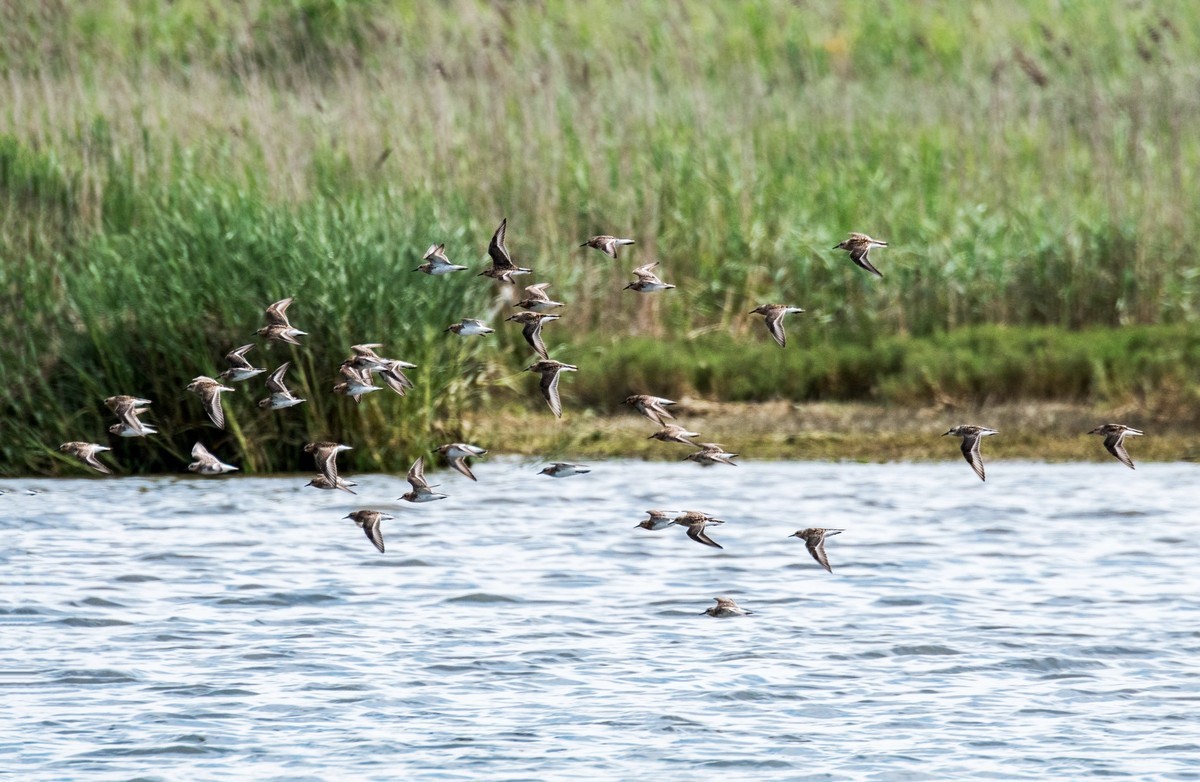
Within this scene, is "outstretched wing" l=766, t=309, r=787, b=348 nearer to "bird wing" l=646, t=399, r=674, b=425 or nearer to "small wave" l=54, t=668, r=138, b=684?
"bird wing" l=646, t=399, r=674, b=425

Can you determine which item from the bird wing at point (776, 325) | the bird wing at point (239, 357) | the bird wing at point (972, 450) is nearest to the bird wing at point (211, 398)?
the bird wing at point (239, 357)

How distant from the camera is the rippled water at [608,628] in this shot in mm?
6297

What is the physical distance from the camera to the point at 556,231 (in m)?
14.2

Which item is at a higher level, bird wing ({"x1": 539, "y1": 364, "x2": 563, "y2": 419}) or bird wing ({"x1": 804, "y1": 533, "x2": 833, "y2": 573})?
bird wing ({"x1": 539, "y1": 364, "x2": 563, "y2": 419})

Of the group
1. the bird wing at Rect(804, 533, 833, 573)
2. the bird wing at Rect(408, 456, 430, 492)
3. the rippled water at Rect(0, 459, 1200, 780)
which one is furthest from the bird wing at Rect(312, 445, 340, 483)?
the bird wing at Rect(804, 533, 833, 573)

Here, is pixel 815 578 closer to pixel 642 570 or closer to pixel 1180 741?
pixel 642 570

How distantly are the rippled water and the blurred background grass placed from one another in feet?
2.54

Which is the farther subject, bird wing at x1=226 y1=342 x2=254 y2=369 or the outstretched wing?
bird wing at x1=226 y1=342 x2=254 y2=369

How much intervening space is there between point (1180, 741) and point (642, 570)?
386 centimetres

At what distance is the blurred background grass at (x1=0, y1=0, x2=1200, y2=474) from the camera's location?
1142cm

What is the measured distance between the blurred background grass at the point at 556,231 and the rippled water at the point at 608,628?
77 cm

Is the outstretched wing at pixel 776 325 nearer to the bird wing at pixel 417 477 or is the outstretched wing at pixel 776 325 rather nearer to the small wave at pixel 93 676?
the bird wing at pixel 417 477

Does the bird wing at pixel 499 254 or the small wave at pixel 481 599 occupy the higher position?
the bird wing at pixel 499 254

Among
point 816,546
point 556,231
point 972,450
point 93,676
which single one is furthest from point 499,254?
point 556,231
